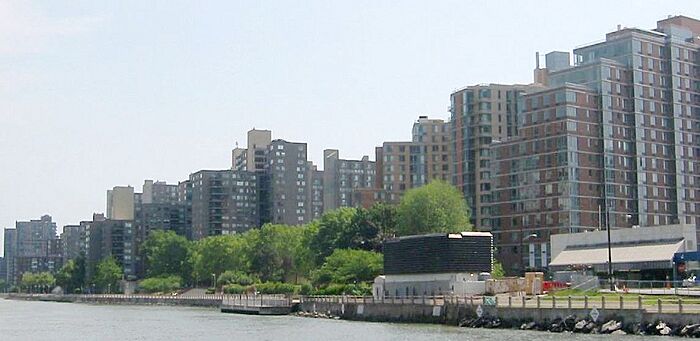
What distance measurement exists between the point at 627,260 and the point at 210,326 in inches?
2022

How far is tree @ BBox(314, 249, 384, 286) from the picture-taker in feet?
477

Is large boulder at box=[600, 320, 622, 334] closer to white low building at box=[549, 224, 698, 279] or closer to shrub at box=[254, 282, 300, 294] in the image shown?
white low building at box=[549, 224, 698, 279]

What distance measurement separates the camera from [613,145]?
157000 mm

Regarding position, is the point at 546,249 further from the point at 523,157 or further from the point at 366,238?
the point at 366,238

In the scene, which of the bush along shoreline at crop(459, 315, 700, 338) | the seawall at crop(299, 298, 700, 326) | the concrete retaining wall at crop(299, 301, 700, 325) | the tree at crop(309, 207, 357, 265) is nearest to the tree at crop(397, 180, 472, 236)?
the tree at crop(309, 207, 357, 265)

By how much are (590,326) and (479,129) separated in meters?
115

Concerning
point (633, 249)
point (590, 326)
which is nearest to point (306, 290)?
point (633, 249)

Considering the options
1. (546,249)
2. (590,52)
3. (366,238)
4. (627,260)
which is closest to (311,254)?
(366,238)

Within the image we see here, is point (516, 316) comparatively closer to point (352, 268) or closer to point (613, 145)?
point (352, 268)

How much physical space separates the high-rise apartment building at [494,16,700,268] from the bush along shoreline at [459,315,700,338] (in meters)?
71.2

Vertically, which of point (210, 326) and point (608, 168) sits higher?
point (608, 168)

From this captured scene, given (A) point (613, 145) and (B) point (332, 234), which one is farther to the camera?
(B) point (332, 234)

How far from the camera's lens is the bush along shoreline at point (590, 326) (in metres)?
66.3

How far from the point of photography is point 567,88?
154m
